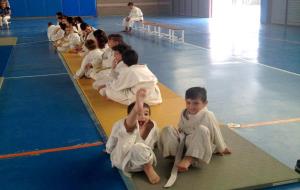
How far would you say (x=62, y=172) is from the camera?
335 cm

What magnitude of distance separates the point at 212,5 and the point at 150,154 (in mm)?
19770

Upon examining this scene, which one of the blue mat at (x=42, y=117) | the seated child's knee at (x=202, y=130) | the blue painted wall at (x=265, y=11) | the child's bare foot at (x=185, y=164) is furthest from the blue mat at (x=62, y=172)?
the blue painted wall at (x=265, y=11)

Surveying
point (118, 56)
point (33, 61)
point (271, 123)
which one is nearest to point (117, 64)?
point (118, 56)

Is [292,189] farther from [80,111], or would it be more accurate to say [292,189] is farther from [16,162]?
[80,111]

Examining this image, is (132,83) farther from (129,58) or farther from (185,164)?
(185,164)

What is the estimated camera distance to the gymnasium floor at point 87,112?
3.42m

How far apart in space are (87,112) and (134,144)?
83.0 inches

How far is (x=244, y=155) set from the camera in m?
3.45

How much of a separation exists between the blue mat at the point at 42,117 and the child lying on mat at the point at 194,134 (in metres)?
1.15

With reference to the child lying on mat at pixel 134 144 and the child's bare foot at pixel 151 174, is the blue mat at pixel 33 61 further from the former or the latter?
the child's bare foot at pixel 151 174

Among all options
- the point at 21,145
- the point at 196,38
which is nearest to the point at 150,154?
the point at 21,145

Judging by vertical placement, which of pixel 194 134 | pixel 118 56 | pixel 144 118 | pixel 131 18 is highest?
pixel 131 18

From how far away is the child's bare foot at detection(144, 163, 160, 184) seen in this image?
9.79 feet

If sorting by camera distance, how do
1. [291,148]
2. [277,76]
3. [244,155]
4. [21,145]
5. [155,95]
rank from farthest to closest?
[277,76], [155,95], [21,145], [291,148], [244,155]
